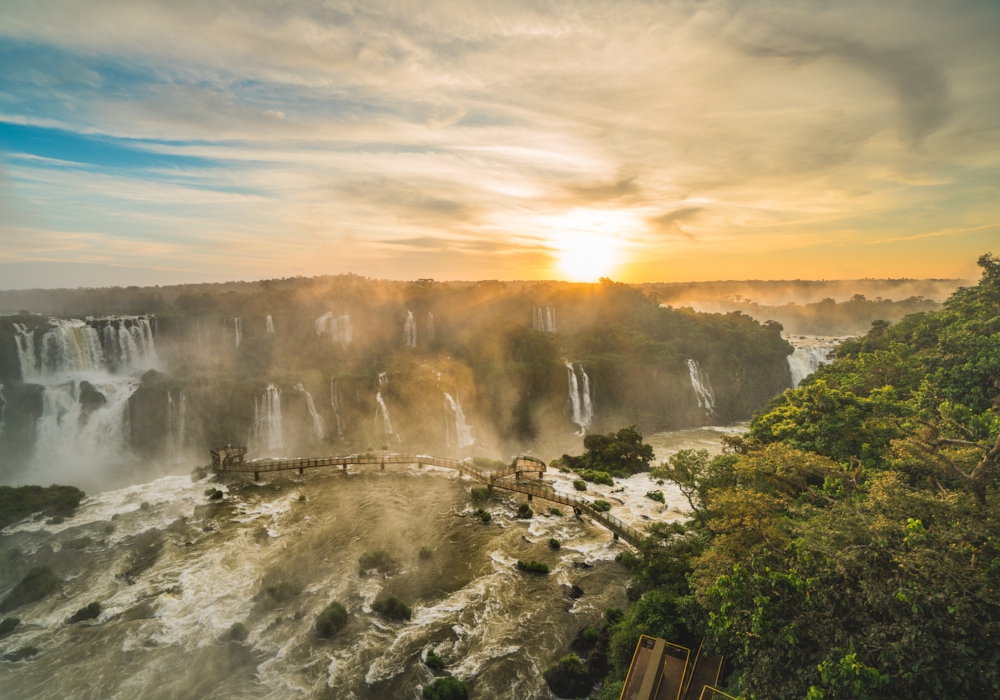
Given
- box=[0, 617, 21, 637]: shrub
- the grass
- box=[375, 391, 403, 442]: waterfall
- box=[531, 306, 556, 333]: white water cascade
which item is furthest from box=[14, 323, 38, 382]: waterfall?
box=[531, 306, 556, 333]: white water cascade

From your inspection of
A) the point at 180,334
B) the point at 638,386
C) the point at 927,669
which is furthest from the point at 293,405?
the point at 927,669

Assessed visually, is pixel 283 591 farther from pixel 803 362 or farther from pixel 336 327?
pixel 803 362

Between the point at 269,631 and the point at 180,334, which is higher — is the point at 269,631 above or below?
below

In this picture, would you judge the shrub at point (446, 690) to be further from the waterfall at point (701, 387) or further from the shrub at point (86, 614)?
the waterfall at point (701, 387)

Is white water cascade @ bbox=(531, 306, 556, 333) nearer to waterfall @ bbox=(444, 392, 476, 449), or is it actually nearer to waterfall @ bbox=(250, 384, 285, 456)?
waterfall @ bbox=(444, 392, 476, 449)

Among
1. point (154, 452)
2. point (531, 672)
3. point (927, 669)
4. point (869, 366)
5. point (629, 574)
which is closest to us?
point (927, 669)

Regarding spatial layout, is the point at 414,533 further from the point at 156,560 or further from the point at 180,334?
the point at 180,334
